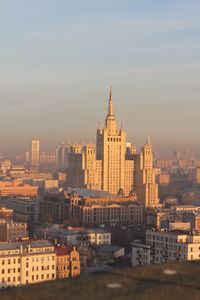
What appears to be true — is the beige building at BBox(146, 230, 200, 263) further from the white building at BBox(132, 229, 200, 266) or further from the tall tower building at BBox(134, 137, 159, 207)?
the tall tower building at BBox(134, 137, 159, 207)

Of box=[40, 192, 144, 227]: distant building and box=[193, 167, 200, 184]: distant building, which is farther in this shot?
box=[193, 167, 200, 184]: distant building

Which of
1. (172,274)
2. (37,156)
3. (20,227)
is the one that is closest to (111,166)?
(20,227)

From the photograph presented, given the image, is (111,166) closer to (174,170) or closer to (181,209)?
(181,209)

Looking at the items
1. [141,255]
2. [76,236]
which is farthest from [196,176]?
[141,255]

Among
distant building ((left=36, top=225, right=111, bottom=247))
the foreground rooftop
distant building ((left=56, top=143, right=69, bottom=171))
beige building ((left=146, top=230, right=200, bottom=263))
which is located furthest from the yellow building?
distant building ((left=56, top=143, right=69, bottom=171))

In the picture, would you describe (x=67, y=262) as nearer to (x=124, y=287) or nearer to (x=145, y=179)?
(x=124, y=287)

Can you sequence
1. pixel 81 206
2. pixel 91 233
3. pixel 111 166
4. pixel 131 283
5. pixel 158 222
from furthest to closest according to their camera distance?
pixel 111 166
pixel 81 206
pixel 158 222
pixel 91 233
pixel 131 283

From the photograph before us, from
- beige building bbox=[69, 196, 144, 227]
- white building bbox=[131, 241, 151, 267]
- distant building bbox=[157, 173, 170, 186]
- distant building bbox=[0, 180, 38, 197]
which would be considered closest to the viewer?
white building bbox=[131, 241, 151, 267]
